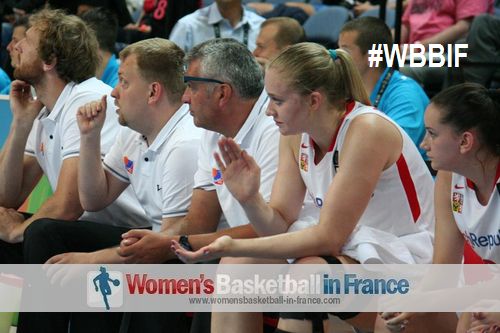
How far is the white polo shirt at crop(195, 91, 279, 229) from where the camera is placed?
3898 millimetres

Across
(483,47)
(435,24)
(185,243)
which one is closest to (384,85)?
(483,47)

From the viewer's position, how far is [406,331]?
10.6ft

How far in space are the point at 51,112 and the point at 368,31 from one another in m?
2.04

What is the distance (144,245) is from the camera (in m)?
3.69

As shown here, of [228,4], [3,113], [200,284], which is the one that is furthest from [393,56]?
[200,284]

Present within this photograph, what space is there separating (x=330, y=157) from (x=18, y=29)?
12.3ft

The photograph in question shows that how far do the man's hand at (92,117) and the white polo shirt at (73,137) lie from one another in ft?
1.15

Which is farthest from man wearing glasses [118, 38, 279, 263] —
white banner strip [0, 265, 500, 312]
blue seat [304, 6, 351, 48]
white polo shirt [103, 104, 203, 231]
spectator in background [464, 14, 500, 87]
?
blue seat [304, 6, 351, 48]

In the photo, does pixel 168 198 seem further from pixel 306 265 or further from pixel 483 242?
pixel 483 242

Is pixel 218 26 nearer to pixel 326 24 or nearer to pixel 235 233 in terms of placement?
pixel 326 24

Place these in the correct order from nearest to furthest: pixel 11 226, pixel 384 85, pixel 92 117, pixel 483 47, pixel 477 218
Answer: pixel 477 218, pixel 92 117, pixel 11 226, pixel 384 85, pixel 483 47

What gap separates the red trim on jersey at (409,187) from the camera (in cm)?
354

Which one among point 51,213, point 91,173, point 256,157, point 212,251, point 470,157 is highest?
point 470,157

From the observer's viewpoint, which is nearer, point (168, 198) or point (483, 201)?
point (483, 201)
